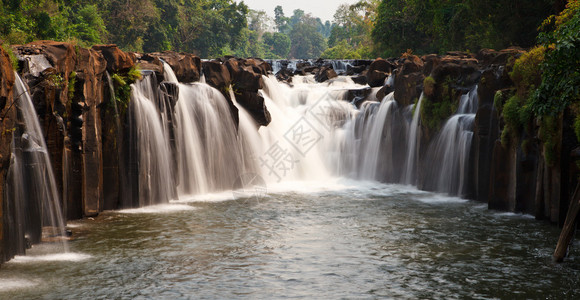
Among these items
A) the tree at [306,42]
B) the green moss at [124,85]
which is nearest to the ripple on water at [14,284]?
the green moss at [124,85]

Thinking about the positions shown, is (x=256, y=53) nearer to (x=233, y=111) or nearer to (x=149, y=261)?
(x=233, y=111)

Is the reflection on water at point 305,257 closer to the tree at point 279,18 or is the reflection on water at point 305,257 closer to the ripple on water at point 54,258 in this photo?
the ripple on water at point 54,258

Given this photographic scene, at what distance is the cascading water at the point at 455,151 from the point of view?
2020cm

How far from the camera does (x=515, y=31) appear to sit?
28.0 m

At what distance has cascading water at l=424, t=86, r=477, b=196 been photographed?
20203mm

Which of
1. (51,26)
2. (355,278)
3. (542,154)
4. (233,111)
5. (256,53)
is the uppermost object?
(256,53)

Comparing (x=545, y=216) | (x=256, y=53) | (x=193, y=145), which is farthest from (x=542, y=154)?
(x=256, y=53)

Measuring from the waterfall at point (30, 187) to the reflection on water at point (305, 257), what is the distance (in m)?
0.71

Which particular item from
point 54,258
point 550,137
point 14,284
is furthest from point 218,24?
point 14,284

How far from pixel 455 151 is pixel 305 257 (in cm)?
1019

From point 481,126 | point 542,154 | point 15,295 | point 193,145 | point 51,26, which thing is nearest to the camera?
point 15,295

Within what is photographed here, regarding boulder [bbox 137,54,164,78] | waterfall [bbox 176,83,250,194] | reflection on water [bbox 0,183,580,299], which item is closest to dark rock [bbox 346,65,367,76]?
waterfall [bbox 176,83,250,194]

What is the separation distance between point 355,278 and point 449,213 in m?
7.40

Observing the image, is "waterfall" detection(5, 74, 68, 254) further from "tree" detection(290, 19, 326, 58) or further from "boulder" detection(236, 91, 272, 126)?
"tree" detection(290, 19, 326, 58)
